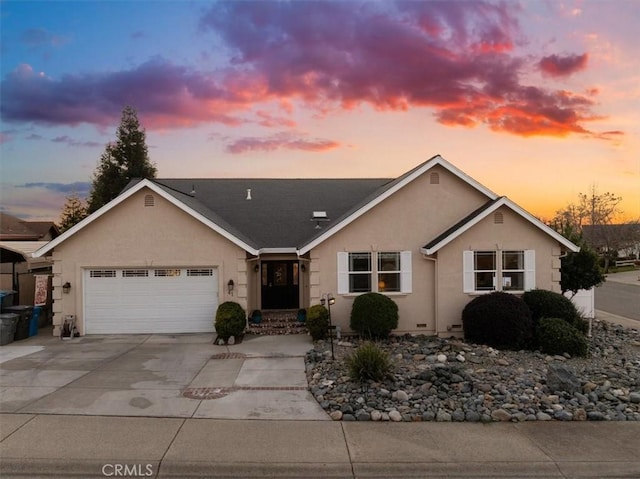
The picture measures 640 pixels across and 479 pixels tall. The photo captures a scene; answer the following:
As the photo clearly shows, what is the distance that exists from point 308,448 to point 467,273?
922cm

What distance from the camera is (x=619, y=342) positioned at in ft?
44.7

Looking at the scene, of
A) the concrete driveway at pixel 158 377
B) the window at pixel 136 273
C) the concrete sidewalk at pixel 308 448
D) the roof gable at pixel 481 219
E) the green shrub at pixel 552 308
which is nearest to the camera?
the concrete sidewalk at pixel 308 448

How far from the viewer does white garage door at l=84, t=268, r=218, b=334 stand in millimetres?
14367

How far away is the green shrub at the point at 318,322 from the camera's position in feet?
43.0

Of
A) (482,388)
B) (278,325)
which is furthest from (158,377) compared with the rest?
(482,388)

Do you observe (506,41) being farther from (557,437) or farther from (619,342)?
(557,437)

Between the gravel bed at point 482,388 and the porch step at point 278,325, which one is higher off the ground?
the porch step at point 278,325

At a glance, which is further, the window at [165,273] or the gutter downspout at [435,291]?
the window at [165,273]

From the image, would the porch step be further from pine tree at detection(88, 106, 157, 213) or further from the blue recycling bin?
pine tree at detection(88, 106, 157, 213)

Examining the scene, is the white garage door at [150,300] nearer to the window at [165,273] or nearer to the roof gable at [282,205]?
the window at [165,273]

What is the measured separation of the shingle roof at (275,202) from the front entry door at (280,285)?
153cm

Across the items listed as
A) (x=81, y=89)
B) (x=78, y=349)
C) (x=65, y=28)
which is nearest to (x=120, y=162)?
(x=81, y=89)

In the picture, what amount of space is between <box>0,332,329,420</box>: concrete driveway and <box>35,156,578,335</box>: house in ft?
4.24

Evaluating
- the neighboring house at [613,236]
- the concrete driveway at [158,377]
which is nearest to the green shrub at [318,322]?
the concrete driveway at [158,377]
